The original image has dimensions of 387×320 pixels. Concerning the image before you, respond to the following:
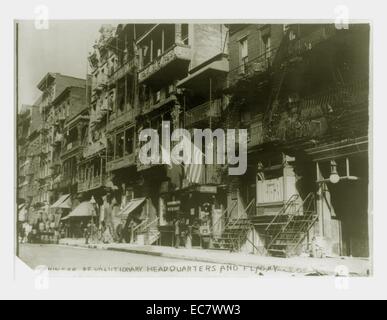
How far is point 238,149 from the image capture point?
14.4 m

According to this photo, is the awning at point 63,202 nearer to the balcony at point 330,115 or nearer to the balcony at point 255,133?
the balcony at point 255,133

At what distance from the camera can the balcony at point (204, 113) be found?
1509 centimetres

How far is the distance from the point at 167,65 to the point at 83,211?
5.39 meters

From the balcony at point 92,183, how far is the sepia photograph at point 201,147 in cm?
90

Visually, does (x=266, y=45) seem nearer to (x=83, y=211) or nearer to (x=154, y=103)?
(x=154, y=103)

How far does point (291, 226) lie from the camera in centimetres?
1397

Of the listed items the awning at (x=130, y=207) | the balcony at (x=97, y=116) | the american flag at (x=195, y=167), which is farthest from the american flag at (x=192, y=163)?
the balcony at (x=97, y=116)

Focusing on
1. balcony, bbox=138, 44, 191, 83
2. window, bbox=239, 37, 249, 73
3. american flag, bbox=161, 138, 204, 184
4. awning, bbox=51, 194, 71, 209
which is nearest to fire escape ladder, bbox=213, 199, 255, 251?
american flag, bbox=161, 138, 204, 184

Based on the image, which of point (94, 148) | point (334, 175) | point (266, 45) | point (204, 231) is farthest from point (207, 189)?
point (94, 148)

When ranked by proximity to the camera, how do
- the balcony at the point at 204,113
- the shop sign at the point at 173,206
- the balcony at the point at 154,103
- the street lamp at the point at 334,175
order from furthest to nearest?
the balcony at the point at 154,103 → the shop sign at the point at 173,206 → the balcony at the point at 204,113 → the street lamp at the point at 334,175

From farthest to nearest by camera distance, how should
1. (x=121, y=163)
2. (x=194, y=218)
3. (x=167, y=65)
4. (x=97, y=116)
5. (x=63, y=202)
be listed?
(x=97, y=116)
(x=121, y=163)
(x=167, y=65)
(x=63, y=202)
(x=194, y=218)

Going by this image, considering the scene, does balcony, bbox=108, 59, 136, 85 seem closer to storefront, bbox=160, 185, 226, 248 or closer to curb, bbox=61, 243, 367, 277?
storefront, bbox=160, 185, 226, 248
